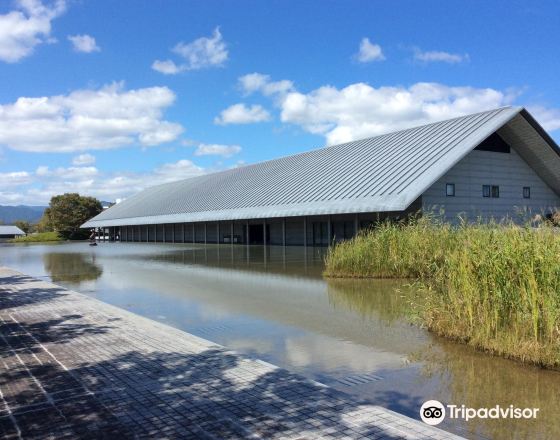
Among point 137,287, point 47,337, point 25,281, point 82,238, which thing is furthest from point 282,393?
point 82,238

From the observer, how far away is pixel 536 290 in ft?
21.4

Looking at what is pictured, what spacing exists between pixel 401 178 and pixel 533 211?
11.6 m

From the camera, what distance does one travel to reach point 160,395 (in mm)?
5199

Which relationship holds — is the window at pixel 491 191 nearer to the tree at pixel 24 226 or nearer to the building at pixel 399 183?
the building at pixel 399 183

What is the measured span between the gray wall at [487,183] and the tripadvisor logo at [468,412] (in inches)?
880

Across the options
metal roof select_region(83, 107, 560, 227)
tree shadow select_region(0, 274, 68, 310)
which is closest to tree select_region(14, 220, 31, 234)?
metal roof select_region(83, 107, 560, 227)

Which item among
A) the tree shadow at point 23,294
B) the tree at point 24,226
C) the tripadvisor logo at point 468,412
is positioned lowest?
the tripadvisor logo at point 468,412

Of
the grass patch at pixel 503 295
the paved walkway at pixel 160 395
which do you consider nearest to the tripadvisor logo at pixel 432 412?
the paved walkway at pixel 160 395

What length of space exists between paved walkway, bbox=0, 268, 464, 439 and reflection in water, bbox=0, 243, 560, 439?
62 centimetres

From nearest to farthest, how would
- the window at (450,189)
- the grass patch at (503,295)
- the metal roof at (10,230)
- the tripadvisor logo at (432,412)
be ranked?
the tripadvisor logo at (432,412) → the grass patch at (503,295) → the window at (450,189) → the metal roof at (10,230)

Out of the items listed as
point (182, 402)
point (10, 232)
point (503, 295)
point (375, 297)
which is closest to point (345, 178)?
point (375, 297)

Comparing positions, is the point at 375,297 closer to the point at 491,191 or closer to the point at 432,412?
the point at 432,412

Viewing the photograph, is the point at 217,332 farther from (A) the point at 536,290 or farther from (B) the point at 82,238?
(B) the point at 82,238

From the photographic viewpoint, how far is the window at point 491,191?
99.0 ft
